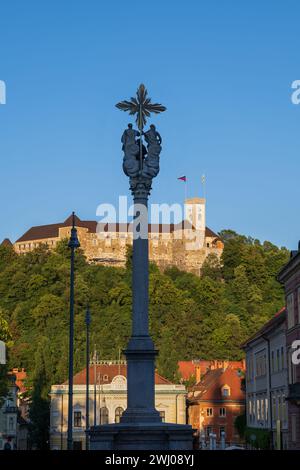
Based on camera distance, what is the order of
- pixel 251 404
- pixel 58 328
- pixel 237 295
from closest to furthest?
pixel 251 404 < pixel 58 328 < pixel 237 295

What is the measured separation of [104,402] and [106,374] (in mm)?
4588

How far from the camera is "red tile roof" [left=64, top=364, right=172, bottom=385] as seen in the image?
9144 centimetres

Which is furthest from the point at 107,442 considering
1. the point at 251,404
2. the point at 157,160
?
the point at 251,404

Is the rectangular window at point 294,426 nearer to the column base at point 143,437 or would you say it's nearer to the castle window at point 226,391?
the column base at point 143,437

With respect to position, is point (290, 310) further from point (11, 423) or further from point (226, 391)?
point (11, 423)

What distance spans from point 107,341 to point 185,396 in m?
33.0

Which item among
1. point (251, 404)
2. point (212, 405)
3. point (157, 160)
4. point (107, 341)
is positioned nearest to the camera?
point (157, 160)

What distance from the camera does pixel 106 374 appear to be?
3725 inches

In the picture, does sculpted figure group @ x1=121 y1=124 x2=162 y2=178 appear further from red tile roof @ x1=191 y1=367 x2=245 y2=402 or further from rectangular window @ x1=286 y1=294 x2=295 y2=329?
red tile roof @ x1=191 y1=367 x2=245 y2=402

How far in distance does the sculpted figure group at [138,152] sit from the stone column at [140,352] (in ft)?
4.57

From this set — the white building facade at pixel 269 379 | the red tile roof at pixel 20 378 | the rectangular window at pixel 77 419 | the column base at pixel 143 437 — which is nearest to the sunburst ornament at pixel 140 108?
the column base at pixel 143 437

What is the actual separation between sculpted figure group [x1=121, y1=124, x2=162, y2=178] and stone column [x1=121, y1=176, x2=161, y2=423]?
1393 millimetres

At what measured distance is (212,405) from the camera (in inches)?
3487
